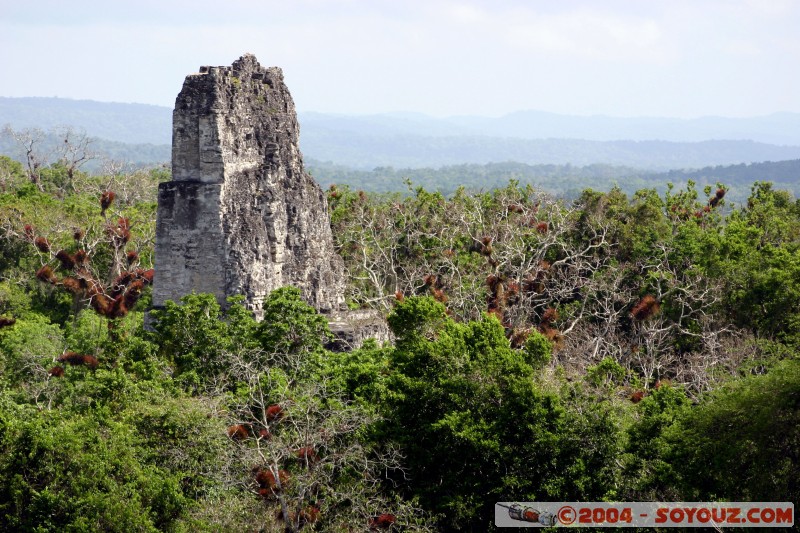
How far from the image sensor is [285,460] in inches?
552

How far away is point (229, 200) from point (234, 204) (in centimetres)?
12

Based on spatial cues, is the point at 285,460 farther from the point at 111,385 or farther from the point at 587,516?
the point at 587,516

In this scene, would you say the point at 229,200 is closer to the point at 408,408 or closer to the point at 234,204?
the point at 234,204

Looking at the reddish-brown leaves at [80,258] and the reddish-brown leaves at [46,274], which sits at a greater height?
the reddish-brown leaves at [80,258]

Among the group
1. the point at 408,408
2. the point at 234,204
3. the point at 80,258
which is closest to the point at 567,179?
the point at 80,258

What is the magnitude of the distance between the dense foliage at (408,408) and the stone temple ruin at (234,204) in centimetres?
78

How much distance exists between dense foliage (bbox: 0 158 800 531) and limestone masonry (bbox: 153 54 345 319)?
2.61 feet

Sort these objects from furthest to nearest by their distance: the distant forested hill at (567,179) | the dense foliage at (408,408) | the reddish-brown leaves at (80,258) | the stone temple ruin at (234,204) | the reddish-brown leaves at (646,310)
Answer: the distant forested hill at (567,179) < the reddish-brown leaves at (80,258) < the reddish-brown leaves at (646,310) < the stone temple ruin at (234,204) < the dense foliage at (408,408)

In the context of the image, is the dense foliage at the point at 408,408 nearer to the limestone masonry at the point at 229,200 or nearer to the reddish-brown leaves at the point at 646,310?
the reddish-brown leaves at the point at 646,310

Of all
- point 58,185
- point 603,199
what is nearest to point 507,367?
point 603,199

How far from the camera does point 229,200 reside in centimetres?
1784

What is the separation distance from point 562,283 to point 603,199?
3439mm

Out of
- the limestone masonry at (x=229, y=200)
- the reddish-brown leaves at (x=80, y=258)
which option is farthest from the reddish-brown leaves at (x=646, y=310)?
the reddish-brown leaves at (x=80, y=258)

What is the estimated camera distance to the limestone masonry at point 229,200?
697 inches
